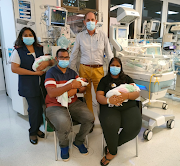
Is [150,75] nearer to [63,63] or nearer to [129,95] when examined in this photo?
[129,95]

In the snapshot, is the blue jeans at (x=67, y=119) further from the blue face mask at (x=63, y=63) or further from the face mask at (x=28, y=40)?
the face mask at (x=28, y=40)

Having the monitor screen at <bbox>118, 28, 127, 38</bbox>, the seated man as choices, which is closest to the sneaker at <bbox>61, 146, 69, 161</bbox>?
the seated man

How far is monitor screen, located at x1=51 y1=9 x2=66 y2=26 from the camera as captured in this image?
2.31 metres

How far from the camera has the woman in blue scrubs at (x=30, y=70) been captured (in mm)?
1955

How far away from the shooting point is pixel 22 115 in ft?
9.98

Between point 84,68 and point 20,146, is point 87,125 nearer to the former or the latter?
point 84,68

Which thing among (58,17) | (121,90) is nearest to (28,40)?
(58,17)

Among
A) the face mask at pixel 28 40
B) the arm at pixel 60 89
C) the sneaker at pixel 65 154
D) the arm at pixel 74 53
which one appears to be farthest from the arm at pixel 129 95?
the face mask at pixel 28 40

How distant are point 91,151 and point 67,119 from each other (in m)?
0.56

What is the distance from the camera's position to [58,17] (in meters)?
2.38

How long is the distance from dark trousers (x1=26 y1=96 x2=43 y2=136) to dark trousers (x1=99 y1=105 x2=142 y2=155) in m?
0.89

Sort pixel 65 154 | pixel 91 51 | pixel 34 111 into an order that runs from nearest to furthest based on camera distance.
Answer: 1. pixel 65 154
2. pixel 34 111
3. pixel 91 51

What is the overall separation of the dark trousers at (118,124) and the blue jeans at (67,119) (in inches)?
7.7

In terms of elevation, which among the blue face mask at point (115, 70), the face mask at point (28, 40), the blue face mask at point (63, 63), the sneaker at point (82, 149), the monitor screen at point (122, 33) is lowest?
the sneaker at point (82, 149)
